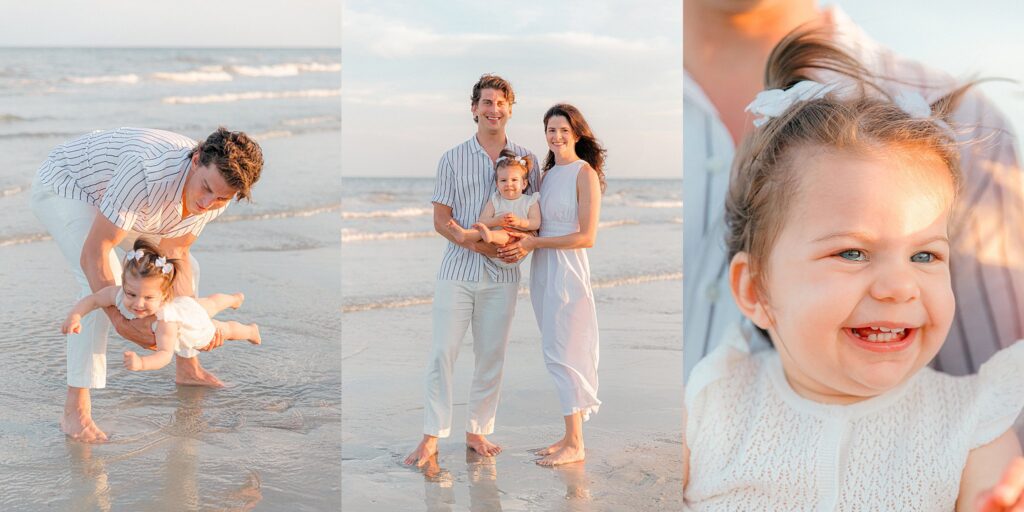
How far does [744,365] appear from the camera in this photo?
2234 millimetres

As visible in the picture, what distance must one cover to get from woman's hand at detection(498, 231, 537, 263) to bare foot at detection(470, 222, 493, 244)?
0.22 feet

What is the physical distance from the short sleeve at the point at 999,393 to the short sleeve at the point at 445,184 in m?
1.93

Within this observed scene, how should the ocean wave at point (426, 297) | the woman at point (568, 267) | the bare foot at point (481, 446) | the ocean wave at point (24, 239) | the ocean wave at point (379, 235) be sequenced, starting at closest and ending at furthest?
the woman at point (568, 267)
the bare foot at point (481, 446)
the ocean wave at point (426, 297)
the ocean wave at point (24, 239)
the ocean wave at point (379, 235)

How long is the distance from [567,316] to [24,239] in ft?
12.6

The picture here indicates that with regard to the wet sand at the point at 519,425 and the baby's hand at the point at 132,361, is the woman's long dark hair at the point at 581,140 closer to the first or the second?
the wet sand at the point at 519,425

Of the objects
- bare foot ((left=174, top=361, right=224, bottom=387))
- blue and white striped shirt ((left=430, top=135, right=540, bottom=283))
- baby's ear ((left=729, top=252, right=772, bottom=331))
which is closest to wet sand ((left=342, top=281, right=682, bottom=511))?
bare foot ((left=174, top=361, right=224, bottom=387))

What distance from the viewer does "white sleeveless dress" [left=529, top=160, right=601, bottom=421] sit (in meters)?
3.67

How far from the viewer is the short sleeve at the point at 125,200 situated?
3160mm

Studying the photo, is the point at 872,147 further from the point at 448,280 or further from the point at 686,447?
the point at 448,280

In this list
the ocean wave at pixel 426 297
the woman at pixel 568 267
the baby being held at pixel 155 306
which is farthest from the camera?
the ocean wave at pixel 426 297

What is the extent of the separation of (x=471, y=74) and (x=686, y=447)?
5970 millimetres

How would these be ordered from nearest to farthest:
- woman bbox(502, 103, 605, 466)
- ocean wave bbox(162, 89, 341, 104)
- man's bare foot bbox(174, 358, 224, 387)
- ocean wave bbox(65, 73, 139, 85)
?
woman bbox(502, 103, 605, 466) < man's bare foot bbox(174, 358, 224, 387) < ocean wave bbox(65, 73, 139, 85) < ocean wave bbox(162, 89, 341, 104)

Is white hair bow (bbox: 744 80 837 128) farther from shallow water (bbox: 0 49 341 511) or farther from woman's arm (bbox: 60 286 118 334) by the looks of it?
woman's arm (bbox: 60 286 118 334)

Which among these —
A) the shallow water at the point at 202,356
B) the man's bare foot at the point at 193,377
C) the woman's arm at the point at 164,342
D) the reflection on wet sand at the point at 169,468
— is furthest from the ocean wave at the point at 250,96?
the woman's arm at the point at 164,342
